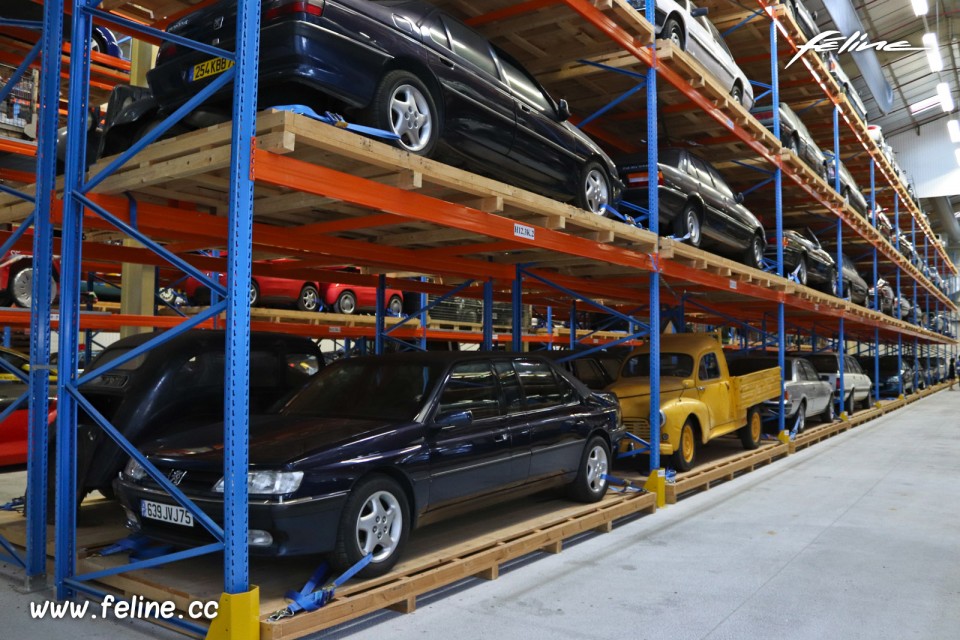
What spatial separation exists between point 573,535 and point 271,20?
14.5 ft

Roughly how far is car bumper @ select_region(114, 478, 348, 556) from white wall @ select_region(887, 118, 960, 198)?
38.3 metres

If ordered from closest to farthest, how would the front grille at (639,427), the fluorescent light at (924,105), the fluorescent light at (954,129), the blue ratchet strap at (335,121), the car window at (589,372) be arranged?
1. the blue ratchet strap at (335,121)
2. the front grille at (639,427)
3. the car window at (589,372)
4. the fluorescent light at (954,129)
5. the fluorescent light at (924,105)

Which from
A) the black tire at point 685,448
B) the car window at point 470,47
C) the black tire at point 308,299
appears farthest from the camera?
the black tire at point 308,299

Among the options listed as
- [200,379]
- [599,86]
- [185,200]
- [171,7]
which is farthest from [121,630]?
[599,86]

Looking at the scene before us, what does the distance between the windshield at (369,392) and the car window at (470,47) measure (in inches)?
92.8

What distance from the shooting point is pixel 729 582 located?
495cm

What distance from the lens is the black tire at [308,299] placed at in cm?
1257

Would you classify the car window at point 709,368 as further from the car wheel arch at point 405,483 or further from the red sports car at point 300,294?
the red sports car at point 300,294

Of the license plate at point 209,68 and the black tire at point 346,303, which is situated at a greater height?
the license plate at point 209,68

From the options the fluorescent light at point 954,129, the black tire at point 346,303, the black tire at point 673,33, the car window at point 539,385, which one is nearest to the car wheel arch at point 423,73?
the car window at point 539,385

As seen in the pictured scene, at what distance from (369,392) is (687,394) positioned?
4587 millimetres

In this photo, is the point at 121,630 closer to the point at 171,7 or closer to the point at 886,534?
the point at 171,7

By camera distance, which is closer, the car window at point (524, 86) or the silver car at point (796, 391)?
the car window at point (524, 86)

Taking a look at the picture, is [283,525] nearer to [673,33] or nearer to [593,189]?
[593,189]
